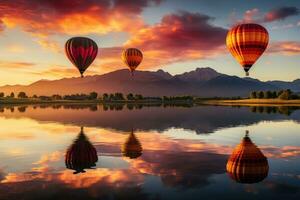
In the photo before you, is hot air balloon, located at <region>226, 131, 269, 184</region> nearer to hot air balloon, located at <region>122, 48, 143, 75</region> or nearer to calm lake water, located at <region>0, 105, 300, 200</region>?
calm lake water, located at <region>0, 105, 300, 200</region>

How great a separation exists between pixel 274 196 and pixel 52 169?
1514cm

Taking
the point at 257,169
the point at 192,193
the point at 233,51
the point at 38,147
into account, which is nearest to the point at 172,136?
the point at 38,147

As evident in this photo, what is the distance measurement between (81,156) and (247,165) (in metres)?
13.7

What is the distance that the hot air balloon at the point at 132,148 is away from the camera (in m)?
32.7

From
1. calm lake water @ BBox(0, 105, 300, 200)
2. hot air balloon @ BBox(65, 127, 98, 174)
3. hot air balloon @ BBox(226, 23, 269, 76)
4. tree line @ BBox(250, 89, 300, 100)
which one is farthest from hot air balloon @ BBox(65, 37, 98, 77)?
tree line @ BBox(250, 89, 300, 100)

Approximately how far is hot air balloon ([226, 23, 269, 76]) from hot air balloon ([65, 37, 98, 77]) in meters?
39.7

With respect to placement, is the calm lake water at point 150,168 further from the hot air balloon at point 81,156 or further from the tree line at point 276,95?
the tree line at point 276,95

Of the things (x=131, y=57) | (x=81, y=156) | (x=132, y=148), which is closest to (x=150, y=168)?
(x=81, y=156)

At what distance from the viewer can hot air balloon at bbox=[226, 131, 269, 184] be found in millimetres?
23372

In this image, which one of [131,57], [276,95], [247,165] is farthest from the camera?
[276,95]

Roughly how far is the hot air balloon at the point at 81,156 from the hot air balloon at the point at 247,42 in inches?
2314

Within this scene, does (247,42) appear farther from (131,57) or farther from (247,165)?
(247,165)

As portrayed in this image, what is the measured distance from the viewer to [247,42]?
87938mm

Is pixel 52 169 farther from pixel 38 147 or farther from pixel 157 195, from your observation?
pixel 38 147
